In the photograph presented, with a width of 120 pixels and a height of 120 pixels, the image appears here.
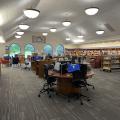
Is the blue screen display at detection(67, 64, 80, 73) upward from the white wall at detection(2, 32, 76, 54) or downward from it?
downward

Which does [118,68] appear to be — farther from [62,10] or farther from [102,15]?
[62,10]

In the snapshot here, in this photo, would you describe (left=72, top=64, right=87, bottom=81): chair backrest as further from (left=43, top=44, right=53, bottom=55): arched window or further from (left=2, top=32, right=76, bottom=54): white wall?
(left=43, top=44, right=53, bottom=55): arched window

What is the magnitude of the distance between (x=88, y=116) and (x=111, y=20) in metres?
7.51

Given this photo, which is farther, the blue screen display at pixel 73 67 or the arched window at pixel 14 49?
the arched window at pixel 14 49

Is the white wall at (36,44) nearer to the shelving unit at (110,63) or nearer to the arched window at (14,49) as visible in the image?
the arched window at (14,49)

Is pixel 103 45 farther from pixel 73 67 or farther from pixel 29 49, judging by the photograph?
pixel 73 67

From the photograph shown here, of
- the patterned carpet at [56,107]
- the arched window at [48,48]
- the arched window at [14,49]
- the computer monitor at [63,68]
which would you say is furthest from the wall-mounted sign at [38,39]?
the computer monitor at [63,68]

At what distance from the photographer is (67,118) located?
12.9ft

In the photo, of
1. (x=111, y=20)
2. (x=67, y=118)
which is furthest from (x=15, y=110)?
(x=111, y=20)

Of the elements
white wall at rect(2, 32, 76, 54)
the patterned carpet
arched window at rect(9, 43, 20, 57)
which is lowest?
the patterned carpet

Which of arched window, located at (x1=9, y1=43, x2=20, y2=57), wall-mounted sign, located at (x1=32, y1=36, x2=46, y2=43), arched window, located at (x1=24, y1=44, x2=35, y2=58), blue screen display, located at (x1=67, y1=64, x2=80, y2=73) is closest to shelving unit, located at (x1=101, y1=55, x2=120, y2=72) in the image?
blue screen display, located at (x1=67, y1=64, x2=80, y2=73)

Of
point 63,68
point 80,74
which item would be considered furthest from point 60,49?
point 80,74

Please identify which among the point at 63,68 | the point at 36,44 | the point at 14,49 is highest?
the point at 36,44

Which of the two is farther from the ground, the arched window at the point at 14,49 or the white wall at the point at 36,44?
the white wall at the point at 36,44
